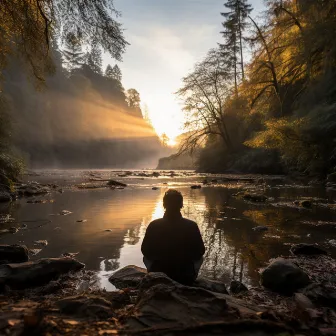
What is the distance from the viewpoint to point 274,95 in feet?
91.2

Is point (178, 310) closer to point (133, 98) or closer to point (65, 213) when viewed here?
point (65, 213)

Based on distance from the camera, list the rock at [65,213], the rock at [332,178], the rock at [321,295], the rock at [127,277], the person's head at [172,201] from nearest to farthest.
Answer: the rock at [321,295] < the person's head at [172,201] < the rock at [127,277] < the rock at [65,213] < the rock at [332,178]

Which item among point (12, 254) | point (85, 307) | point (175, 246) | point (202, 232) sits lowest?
point (202, 232)

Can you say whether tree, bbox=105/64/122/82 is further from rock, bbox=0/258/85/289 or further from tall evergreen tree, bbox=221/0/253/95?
rock, bbox=0/258/85/289

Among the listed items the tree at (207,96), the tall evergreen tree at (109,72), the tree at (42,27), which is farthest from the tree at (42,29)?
the tall evergreen tree at (109,72)

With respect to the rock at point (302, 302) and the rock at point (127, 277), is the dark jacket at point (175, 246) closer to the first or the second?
the rock at point (127, 277)

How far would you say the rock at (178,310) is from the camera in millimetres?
2346

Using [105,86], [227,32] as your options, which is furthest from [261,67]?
[105,86]

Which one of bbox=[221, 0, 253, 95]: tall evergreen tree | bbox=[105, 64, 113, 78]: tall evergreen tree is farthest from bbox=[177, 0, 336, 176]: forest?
bbox=[105, 64, 113, 78]: tall evergreen tree

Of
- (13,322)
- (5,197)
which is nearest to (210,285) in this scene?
(13,322)

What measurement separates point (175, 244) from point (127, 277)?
1.08m

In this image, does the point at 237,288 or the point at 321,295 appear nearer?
the point at 321,295

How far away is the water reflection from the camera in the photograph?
209 inches

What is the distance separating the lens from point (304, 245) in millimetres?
5691
